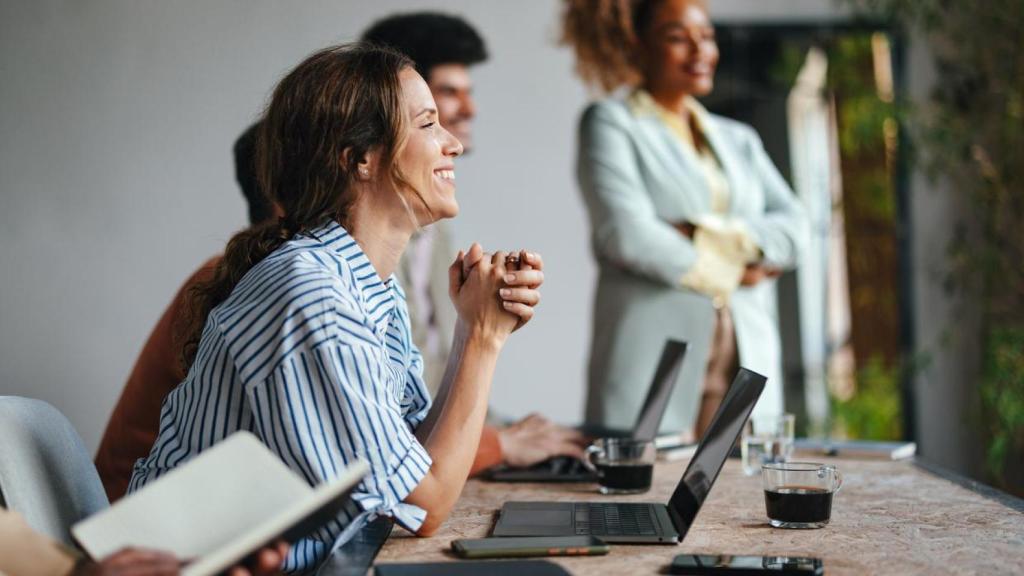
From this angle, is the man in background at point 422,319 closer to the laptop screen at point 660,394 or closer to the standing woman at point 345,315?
the laptop screen at point 660,394

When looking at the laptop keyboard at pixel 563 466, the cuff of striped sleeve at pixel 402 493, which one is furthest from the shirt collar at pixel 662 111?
the cuff of striped sleeve at pixel 402 493

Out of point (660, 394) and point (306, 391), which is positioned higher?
point (306, 391)

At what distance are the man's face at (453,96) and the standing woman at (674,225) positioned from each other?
35 cm

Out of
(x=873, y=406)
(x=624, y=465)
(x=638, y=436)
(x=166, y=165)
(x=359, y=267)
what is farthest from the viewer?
(x=873, y=406)

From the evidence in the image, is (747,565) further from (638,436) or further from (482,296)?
(638,436)

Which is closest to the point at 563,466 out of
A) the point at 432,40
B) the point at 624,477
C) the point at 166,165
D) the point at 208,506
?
the point at 624,477

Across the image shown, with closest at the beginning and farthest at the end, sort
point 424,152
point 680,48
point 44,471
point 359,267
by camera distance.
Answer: point 44,471 < point 359,267 < point 424,152 < point 680,48

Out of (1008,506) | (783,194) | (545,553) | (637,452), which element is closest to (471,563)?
(545,553)

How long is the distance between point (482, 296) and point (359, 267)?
0.54 ft

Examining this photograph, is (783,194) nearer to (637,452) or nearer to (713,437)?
(637,452)

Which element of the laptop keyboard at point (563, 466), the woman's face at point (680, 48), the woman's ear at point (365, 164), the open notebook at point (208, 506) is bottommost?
the laptop keyboard at point (563, 466)

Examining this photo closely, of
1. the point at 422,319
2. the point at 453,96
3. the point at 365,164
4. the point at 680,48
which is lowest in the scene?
the point at 422,319

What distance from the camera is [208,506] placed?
3.34 ft

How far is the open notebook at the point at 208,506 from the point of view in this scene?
1.00 meters
